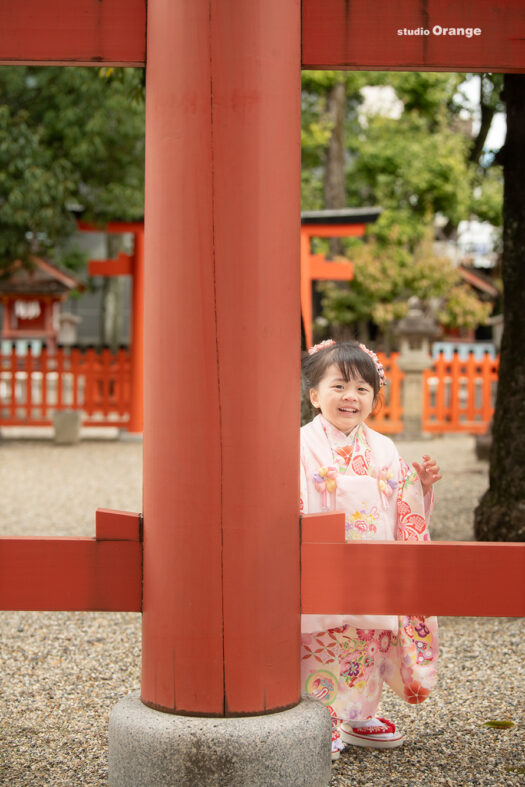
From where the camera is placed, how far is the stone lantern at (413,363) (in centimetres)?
1271

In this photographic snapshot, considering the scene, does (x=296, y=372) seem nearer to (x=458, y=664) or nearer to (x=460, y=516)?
(x=458, y=664)

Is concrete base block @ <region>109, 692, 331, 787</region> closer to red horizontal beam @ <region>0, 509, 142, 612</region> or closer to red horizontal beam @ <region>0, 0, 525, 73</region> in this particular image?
red horizontal beam @ <region>0, 509, 142, 612</region>

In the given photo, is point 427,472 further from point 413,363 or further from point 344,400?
point 413,363

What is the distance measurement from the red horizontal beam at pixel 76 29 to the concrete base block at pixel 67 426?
33.7ft

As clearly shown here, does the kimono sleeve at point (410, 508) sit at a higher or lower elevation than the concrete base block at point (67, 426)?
higher

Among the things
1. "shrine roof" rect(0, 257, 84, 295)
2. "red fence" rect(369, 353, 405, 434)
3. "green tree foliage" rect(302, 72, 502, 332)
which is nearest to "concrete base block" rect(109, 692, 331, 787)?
"red fence" rect(369, 353, 405, 434)

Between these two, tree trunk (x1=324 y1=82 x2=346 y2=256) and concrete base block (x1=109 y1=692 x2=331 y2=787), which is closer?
concrete base block (x1=109 y1=692 x2=331 y2=787)

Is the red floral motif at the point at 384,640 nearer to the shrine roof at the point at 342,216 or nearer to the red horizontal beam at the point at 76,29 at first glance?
the red horizontal beam at the point at 76,29

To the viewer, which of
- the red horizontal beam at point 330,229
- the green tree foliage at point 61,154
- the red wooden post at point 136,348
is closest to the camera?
the green tree foliage at point 61,154

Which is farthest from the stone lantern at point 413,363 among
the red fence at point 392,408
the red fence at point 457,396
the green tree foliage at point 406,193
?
the green tree foliage at point 406,193

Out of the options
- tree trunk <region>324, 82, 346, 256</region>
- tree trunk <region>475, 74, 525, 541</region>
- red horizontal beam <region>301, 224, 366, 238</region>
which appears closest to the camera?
tree trunk <region>475, 74, 525, 541</region>

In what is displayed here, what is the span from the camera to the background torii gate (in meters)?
1.81

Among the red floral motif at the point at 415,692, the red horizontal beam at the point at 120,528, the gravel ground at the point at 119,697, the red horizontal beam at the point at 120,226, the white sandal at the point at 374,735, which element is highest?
the red horizontal beam at the point at 120,226

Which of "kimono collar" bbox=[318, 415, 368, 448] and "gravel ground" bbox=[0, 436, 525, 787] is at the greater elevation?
"kimono collar" bbox=[318, 415, 368, 448]
